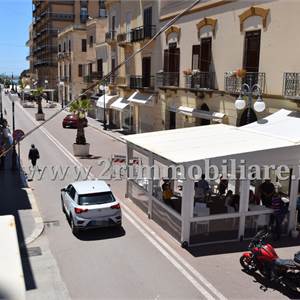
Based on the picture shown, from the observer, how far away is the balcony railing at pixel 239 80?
63.3 ft

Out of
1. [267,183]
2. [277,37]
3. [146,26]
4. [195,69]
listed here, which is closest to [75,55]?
[146,26]

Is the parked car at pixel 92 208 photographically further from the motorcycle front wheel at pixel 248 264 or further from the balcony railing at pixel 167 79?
the balcony railing at pixel 167 79

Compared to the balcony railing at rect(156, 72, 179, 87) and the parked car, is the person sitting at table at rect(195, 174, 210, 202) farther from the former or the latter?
the balcony railing at rect(156, 72, 179, 87)

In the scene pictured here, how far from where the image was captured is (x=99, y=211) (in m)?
13.1

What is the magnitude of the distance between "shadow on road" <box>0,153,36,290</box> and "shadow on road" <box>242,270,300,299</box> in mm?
5182

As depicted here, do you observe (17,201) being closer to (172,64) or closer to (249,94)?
(249,94)

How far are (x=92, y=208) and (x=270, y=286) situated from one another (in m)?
5.51

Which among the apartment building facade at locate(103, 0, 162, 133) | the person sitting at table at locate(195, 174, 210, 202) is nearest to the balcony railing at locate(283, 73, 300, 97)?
the person sitting at table at locate(195, 174, 210, 202)

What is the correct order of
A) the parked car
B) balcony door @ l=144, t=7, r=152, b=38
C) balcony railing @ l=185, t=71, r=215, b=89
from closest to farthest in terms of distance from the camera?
the parked car, balcony railing @ l=185, t=71, r=215, b=89, balcony door @ l=144, t=7, r=152, b=38

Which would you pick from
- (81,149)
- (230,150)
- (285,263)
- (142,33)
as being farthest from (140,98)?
(285,263)

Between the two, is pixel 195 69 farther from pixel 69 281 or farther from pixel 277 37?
pixel 69 281

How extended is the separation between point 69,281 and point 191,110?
53.4 ft

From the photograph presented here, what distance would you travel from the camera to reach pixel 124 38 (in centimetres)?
3706

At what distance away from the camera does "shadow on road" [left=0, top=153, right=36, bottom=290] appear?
35.9 ft
